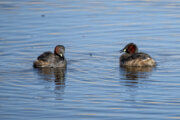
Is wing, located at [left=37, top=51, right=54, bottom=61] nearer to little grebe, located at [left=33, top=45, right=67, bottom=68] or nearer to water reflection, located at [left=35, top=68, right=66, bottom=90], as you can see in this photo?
little grebe, located at [left=33, top=45, right=67, bottom=68]

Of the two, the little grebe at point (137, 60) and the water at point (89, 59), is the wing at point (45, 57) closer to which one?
the water at point (89, 59)

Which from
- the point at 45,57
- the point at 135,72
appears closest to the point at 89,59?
the point at 45,57

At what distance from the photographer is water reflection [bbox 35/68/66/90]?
45.1ft

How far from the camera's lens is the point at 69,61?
17.0m

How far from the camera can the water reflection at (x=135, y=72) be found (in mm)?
14861

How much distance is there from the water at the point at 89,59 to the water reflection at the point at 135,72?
32mm

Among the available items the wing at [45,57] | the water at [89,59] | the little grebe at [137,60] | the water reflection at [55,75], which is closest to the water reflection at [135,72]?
the water at [89,59]

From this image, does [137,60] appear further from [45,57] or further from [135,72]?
[45,57]

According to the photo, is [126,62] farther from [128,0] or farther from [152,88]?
[128,0]

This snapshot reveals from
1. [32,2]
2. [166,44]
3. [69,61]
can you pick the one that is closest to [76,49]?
[69,61]

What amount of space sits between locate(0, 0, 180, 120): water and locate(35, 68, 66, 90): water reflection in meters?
0.03

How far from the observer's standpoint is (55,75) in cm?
1526

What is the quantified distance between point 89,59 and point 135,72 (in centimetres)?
185

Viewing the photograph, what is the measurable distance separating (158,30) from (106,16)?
3795 mm
